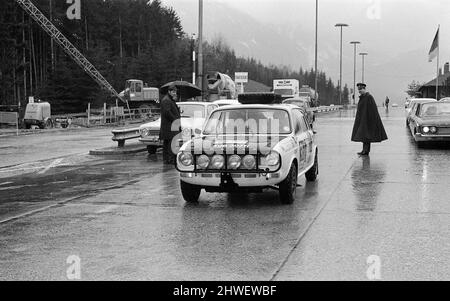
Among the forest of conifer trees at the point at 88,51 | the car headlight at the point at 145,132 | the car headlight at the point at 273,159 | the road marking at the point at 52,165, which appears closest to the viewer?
the car headlight at the point at 273,159

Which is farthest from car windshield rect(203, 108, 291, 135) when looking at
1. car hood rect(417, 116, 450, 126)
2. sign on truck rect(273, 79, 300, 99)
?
sign on truck rect(273, 79, 300, 99)

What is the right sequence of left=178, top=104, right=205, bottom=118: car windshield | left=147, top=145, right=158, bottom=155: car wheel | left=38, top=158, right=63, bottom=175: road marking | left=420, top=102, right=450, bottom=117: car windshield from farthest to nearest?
left=420, top=102, right=450, bottom=117: car windshield
left=178, top=104, right=205, bottom=118: car windshield
left=147, top=145, right=158, bottom=155: car wheel
left=38, top=158, right=63, bottom=175: road marking

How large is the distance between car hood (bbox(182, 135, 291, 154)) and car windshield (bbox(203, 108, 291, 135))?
317 millimetres

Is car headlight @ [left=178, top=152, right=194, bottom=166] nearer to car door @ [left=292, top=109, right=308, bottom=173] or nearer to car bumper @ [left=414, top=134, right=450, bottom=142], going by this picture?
car door @ [left=292, top=109, right=308, bottom=173]

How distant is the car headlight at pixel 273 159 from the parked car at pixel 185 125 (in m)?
7.86

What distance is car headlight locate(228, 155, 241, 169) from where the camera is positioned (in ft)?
29.6

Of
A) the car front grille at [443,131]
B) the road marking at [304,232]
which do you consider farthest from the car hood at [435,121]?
the road marking at [304,232]

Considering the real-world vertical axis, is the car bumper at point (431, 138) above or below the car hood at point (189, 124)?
below

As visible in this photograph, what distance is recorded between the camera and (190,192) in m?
9.64

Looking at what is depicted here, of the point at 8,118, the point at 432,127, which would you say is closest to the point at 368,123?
the point at 432,127

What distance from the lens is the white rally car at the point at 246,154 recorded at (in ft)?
29.5

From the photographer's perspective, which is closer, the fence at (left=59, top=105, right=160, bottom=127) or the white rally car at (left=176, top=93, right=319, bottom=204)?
the white rally car at (left=176, top=93, right=319, bottom=204)

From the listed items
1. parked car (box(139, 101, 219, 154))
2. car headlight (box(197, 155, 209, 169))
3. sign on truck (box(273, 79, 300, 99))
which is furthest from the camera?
sign on truck (box(273, 79, 300, 99))

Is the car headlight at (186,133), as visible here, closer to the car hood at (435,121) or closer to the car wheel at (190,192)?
the car hood at (435,121)
